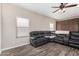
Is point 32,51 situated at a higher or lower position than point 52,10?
lower

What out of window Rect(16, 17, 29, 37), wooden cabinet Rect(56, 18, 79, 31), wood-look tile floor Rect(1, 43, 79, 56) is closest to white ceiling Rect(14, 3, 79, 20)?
wooden cabinet Rect(56, 18, 79, 31)

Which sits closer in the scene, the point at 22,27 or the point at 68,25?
the point at 22,27

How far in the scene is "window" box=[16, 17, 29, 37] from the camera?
2143mm

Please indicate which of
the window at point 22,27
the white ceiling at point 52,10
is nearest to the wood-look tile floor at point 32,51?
the window at point 22,27

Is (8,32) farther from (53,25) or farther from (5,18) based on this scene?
(53,25)

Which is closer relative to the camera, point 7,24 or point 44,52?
point 7,24

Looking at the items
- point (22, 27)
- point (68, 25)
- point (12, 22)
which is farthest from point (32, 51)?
point (68, 25)

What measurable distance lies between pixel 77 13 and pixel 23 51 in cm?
196

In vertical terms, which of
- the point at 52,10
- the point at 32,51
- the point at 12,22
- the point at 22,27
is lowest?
the point at 32,51

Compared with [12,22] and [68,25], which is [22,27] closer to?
[12,22]

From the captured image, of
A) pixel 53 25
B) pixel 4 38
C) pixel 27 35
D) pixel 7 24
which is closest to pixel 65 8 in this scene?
pixel 53 25

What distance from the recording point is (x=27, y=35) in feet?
7.39

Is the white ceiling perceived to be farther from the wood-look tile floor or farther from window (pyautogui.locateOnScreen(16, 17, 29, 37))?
the wood-look tile floor

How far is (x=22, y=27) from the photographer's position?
2.20 metres
